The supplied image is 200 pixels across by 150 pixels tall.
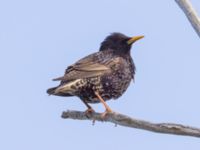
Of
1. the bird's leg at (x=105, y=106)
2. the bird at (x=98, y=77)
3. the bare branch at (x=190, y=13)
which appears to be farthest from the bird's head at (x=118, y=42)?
the bare branch at (x=190, y=13)

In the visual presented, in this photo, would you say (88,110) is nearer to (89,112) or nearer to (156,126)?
(89,112)

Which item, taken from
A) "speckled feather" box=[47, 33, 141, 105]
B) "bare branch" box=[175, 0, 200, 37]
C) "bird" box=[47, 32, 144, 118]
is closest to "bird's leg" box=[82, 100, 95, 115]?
"bird" box=[47, 32, 144, 118]

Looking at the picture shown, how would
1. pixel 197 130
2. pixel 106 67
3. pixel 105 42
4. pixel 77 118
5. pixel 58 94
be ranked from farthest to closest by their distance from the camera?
pixel 105 42 → pixel 106 67 → pixel 58 94 → pixel 77 118 → pixel 197 130

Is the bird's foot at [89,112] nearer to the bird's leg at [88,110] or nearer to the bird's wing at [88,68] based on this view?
the bird's leg at [88,110]

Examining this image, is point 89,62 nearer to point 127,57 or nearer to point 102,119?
point 127,57

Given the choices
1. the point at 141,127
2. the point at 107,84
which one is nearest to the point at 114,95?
the point at 107,84

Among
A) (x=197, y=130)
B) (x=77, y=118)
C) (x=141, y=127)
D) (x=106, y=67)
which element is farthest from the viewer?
(x=106, y=67)

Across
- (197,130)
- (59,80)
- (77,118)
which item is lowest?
(197,130)

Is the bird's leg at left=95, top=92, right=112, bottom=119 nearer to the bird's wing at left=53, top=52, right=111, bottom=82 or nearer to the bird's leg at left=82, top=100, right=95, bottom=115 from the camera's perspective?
the bird's leg at left=82, top=100, right=95, bottom=115
